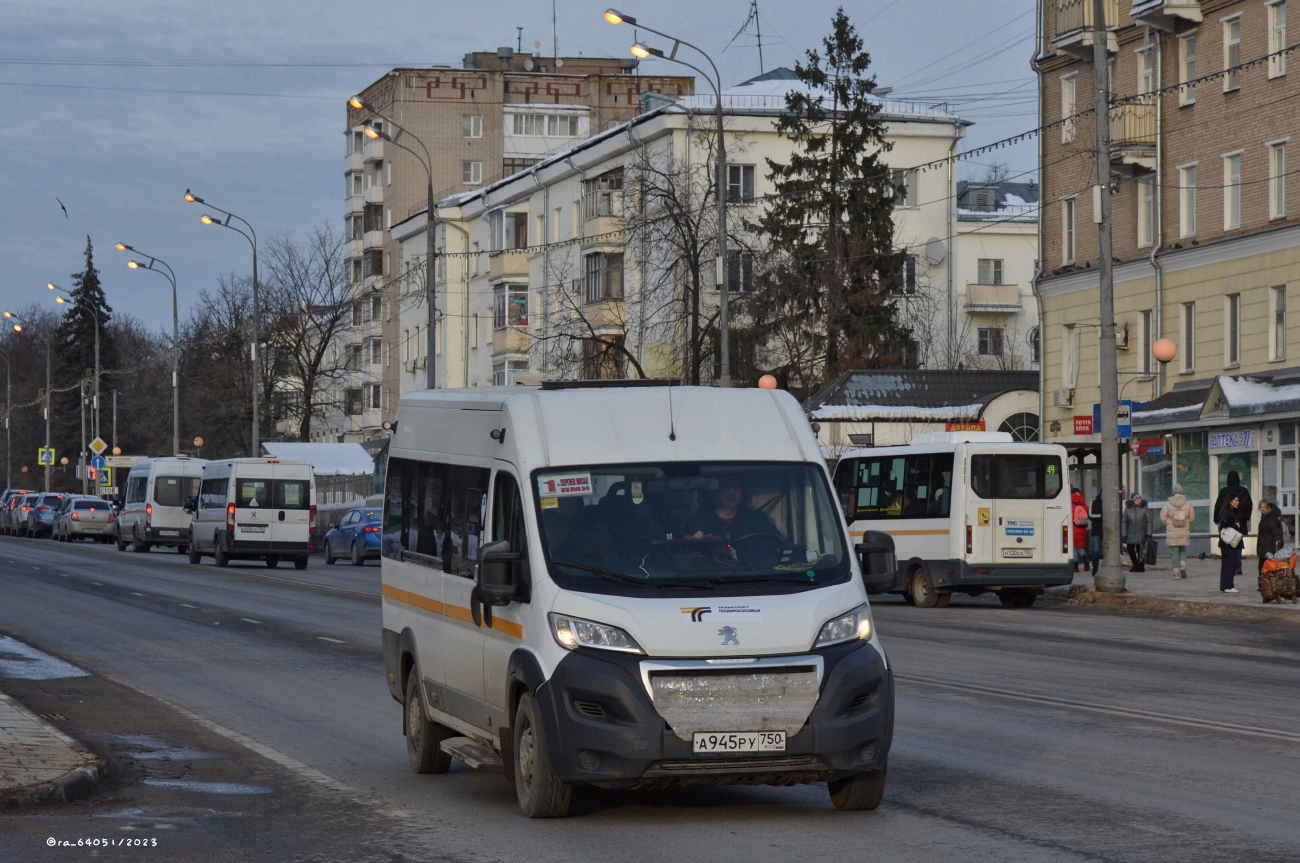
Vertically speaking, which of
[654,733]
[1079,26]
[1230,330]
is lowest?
[654,733]

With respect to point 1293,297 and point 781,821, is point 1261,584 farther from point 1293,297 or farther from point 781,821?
point 781,821

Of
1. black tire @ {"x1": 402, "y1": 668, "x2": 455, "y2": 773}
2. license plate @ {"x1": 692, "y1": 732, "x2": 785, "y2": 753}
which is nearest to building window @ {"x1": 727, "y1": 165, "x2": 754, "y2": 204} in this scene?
black tire @ {"x1": 402, "y1": 668, "x2": 455, "y2": 773}

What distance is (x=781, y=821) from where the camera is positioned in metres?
9.10

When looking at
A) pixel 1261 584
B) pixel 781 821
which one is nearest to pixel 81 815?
pixel 781 821

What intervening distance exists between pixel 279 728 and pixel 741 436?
514 centimetres

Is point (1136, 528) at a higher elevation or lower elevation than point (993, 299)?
lower

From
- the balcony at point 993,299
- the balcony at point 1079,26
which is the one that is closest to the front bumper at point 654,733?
the balcony at point 1079,26

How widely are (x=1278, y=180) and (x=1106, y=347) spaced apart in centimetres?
1143

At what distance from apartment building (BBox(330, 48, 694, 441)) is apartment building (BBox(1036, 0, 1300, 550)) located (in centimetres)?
4937

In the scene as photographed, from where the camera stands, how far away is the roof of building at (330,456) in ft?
214

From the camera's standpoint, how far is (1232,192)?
132 ft

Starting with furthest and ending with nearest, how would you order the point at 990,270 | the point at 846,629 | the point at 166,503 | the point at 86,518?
the point at 990,270 → the point at 86,518 → the point at 166,503 → the point at 846,629

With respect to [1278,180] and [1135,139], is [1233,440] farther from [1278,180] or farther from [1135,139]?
[1135,139]

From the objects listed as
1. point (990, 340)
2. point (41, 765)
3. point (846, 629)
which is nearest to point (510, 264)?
point (990, 340)
